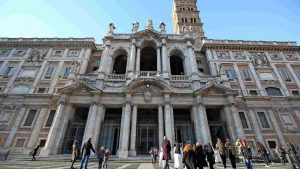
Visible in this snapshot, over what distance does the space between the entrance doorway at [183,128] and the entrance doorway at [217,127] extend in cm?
240

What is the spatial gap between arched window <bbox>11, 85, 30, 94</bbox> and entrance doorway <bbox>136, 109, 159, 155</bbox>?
14.4 m

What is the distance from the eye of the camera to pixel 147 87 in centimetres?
2091

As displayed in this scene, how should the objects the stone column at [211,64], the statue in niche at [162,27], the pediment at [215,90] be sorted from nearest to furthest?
the pediment at [215,90]
the stone column at [211,64]
the statue in niche at [162,27]

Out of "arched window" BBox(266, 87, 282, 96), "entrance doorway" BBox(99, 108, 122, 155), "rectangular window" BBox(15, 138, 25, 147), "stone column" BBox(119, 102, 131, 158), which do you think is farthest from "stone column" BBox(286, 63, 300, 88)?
"rectangular window" BBox(15, 138, 25, 147)

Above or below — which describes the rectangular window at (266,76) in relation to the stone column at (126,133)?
above

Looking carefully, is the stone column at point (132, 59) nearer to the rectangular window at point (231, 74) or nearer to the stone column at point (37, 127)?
the stone column at point (37, 127)

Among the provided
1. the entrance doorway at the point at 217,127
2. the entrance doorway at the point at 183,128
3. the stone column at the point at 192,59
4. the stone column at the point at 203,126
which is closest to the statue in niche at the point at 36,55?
the entrance doorway at the point at 183,128

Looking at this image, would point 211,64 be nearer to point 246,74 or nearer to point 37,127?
point 246,74

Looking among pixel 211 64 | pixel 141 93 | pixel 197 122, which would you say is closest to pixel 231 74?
pixel 211 64

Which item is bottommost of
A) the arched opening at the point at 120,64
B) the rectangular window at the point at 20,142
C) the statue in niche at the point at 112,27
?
the rectangular window at the point at 20,142

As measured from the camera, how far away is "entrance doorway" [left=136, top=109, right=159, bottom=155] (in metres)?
19.6

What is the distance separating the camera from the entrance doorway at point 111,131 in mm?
19453

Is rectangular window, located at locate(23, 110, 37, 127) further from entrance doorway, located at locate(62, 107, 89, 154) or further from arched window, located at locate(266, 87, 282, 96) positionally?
arched window, located at locate(266, 87, 282, 96)

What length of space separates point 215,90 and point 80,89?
14968 millimetres
